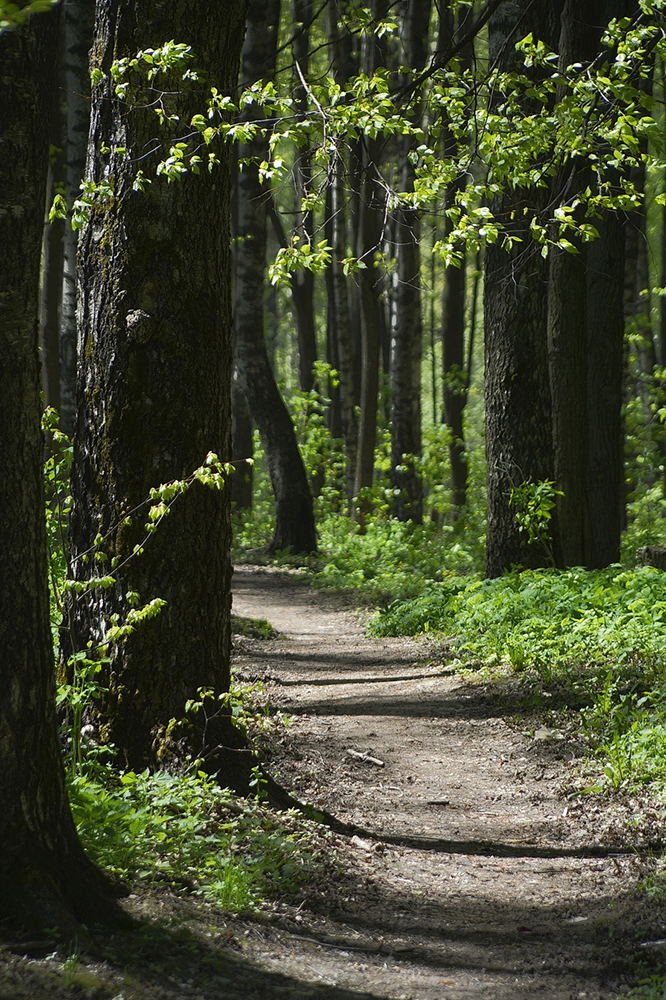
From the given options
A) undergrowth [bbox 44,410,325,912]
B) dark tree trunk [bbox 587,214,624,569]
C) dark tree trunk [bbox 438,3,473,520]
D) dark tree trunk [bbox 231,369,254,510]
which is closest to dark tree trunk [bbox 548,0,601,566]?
dark tree trunk [bbox 587,214,624,569]

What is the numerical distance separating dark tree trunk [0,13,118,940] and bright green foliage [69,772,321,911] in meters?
0.54

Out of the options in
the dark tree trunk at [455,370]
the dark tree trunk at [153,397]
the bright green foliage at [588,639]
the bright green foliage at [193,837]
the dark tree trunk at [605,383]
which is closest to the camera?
the bright green foliage at [193,837]

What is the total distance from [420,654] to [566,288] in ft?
15.6

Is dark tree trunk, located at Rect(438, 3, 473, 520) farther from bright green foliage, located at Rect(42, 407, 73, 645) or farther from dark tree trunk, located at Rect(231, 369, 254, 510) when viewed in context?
bright green foliage, located at Rect(42, 407, 73, 645)

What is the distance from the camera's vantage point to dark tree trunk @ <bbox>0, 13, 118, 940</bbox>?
2.73 meters

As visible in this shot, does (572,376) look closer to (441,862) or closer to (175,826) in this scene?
(441,862)

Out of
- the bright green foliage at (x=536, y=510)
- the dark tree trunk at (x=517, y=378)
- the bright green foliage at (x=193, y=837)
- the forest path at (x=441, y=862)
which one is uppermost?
the dark tree trunk at (x=517, y=378)

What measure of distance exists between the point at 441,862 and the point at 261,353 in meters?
A: 12.2

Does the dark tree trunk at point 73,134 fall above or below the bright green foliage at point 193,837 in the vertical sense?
above

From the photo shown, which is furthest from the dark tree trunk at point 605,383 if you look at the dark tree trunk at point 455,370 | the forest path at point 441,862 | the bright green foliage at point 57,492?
the bright green foliage at point 57,492

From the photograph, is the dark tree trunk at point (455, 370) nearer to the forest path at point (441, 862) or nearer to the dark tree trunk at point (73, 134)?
A: the dark tree trunk at point (73, 134)

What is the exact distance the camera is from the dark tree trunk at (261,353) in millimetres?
14406

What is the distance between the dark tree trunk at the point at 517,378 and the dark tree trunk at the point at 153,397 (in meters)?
5.38

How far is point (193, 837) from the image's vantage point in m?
3.71
